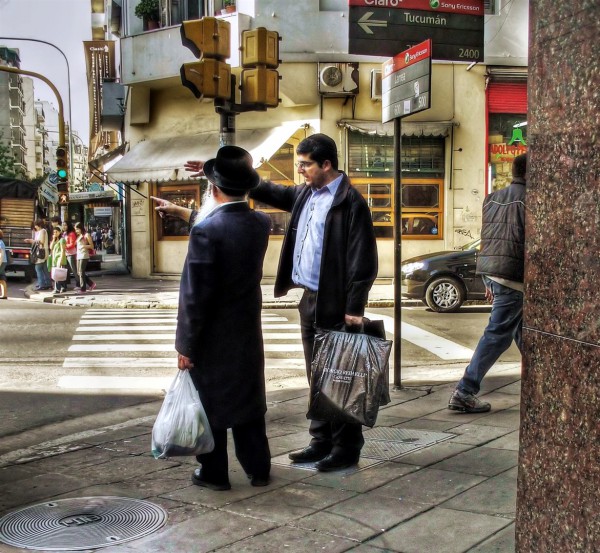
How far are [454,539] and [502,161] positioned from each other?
18518 millimetres

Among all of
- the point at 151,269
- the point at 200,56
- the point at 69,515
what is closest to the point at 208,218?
the point at 69,515

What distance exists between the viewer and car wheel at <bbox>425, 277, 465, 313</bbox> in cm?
1451

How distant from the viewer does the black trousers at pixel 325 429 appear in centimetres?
486

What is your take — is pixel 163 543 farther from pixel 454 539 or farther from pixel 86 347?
pixel 86 347

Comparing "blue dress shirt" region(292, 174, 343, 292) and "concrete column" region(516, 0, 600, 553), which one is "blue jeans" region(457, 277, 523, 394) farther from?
"concrete column" region(516, 0, 600, 553)

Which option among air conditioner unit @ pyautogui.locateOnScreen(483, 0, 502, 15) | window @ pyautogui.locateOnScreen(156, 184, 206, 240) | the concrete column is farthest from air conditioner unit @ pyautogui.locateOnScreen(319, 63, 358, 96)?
the concrete column

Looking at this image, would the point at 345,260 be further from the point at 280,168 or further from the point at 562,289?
the point at 280,168

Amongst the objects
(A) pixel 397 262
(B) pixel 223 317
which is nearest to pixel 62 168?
(A) pixel 397 262

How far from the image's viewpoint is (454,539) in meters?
3.64

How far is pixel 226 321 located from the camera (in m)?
4.52

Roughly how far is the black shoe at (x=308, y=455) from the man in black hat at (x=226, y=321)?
435 mm

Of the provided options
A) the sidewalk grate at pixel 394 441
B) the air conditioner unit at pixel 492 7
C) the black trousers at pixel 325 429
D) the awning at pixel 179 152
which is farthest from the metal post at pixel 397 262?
the air conditioner unit at pixel 492 7

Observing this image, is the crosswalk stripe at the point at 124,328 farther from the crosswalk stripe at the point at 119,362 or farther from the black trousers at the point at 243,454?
the black trousers at the point at 243,454

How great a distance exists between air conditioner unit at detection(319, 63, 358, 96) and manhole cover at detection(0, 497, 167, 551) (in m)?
16.7
